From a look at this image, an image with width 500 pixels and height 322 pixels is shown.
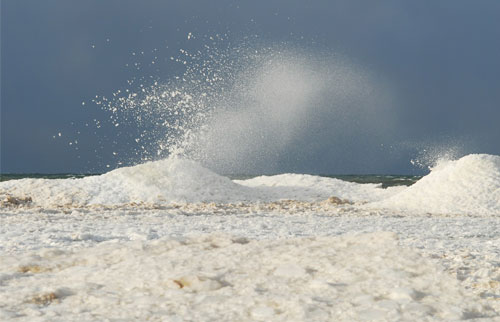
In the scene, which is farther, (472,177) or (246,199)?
(246,199)

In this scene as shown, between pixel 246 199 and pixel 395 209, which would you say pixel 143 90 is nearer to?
pixel 246 199

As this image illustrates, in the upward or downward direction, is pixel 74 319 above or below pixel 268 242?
below

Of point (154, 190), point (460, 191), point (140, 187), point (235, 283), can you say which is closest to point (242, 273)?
point (235, 283)

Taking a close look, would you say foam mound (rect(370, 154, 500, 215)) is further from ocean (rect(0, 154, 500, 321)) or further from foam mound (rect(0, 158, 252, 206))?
foam mound (rect(0, 158, 252, 206))

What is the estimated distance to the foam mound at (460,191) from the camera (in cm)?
1320

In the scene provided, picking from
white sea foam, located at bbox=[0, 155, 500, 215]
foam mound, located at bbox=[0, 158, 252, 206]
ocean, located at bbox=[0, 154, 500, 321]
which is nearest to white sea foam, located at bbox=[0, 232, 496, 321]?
ocean, located at bbox=[0, 154, 500, 321]

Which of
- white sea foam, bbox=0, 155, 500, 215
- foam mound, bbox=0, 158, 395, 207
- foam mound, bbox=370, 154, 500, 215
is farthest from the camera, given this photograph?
foam mound, bbox=0, 158, 395, 207

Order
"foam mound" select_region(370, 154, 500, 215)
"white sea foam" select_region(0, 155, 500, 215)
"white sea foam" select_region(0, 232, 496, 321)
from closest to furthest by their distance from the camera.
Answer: "white sea foam" select_region(0, 232, 496, 321) < "foam mound" select_region(370, 154, 500, 215) < "white sea foam" select_region(0, 155, 500, 215)

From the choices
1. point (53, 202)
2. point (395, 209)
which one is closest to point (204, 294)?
point (395, 209)

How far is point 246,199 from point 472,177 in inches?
243

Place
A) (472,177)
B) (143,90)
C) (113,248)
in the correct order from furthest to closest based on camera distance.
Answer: (143,90), (472,177), (113,248)

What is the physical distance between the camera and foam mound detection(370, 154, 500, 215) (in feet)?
43.3

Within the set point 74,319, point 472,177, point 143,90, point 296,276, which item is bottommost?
point 74,319

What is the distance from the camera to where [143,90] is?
19.5 metres
